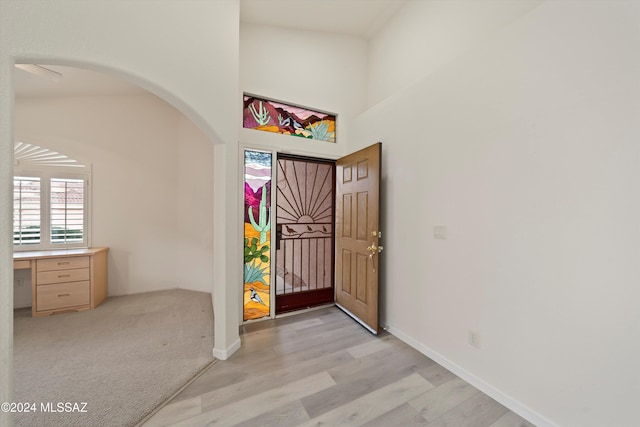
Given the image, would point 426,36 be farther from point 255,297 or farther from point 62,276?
point 62,276

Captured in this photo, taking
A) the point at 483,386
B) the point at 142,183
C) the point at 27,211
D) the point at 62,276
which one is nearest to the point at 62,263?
the point at 62,276

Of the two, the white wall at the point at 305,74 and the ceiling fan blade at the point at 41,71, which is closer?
the ceiling fan blade at the point at 41,71

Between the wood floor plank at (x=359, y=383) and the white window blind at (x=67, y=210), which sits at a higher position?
the white window blind at (x=67, y=210)

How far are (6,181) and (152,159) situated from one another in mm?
3259

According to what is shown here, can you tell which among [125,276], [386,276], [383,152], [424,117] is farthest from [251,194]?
[125,276]

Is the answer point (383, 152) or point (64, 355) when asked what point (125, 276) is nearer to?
point (64, 355)

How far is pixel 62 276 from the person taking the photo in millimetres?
2840

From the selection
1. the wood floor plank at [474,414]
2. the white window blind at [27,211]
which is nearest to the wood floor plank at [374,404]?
the wood floor plank at [474,414]

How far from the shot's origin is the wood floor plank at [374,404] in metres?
1.46

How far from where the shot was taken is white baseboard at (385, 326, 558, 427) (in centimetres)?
145

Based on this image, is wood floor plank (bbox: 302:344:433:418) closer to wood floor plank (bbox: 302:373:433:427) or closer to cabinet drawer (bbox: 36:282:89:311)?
wood floor plank (bbox: 302:373:433:427)

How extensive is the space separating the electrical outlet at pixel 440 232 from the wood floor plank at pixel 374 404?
1.18m

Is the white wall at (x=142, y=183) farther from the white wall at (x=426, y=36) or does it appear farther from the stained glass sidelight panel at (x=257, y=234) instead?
the white wall at (x=426, y=36)

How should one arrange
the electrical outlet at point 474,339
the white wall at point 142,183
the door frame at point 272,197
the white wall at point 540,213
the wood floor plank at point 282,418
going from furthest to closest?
1. the white wall at point 142,183
2. the door frame at point 272,197
3. the electrical outlet at point 474,339
4. the wood floor plank at point 282,418
5. the white wall at point 540,213
